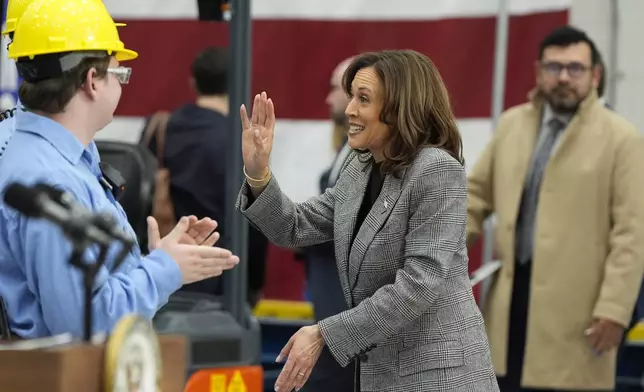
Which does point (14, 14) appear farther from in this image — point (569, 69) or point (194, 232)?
point (569, 69)

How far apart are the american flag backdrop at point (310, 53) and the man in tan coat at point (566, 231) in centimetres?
111

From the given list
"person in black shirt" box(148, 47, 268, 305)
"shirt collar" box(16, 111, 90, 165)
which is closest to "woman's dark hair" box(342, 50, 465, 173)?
"shirt collar" box(16, 111, 90, 165)

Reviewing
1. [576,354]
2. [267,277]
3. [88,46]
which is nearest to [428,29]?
[267,277]

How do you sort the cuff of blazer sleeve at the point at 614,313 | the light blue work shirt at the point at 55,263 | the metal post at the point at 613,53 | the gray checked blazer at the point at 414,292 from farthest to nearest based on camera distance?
the metal post at the point at 613,53
the cuff of blazer sleeve at the point at 614,313
the gray checked blazer at the point at 414,292
the light blue work shirt at the point at 55,263

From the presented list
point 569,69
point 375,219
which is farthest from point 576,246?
point 375,219

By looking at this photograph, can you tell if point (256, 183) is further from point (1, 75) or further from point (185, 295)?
point (1, 75)

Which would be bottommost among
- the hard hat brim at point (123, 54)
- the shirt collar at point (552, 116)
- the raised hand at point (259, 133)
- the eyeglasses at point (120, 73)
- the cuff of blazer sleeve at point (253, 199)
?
the shirt collar at point (552, 116)

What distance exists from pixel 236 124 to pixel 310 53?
219 centimetres

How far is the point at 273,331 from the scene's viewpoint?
7152 millimetres

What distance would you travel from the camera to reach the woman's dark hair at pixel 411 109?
3.32 meters

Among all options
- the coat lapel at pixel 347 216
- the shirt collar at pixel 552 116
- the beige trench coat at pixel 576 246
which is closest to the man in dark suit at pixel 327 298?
the beige trench coat at pixel 576 246

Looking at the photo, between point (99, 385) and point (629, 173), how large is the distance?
3507 mm

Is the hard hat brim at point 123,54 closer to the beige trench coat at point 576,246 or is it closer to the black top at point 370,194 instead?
the black top at point 370,194

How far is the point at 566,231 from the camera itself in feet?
18.0
